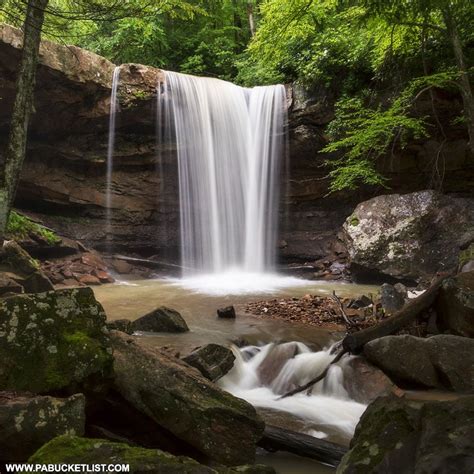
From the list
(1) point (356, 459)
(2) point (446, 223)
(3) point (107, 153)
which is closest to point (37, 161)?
(3) point (107, 153)

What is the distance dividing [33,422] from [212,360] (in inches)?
91.3

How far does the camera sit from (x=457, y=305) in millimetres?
5297

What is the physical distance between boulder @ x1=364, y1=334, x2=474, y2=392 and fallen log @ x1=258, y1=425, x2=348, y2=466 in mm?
1471

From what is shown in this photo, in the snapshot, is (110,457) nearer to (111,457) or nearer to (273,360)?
(111,457)

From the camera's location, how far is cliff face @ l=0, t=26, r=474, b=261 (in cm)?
1258

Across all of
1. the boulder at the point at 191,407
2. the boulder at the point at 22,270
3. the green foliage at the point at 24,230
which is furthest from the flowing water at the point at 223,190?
the boulder at the point at 191,407

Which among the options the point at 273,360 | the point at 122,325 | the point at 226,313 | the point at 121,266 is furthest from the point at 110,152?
the point at 273,360

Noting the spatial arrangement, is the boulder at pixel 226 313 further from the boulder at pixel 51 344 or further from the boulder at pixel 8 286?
the boulder at pixel 51 344

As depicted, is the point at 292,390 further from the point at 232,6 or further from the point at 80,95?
the point at 232,6

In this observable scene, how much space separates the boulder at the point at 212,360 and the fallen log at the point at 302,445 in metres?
1.10

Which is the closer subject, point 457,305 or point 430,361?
point 430,361

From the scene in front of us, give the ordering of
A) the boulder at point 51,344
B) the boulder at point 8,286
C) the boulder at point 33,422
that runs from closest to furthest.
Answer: the boulder at point 33,422, the boulder at point 51,344, the boulder at point 8,286

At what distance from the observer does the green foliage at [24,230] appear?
38.4ft

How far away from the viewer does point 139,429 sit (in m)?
3.30
